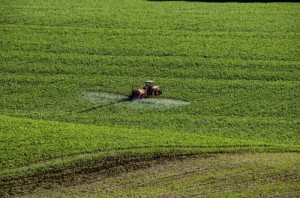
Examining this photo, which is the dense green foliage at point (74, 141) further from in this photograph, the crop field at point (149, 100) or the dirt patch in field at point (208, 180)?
the dirt patch in field at point (208, 180)

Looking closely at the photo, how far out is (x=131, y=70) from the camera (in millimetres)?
39656

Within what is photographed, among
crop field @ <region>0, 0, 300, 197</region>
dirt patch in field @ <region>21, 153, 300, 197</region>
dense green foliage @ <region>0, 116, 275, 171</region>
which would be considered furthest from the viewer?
dense green foliage @ <region>0, 116, 275, 171</region>

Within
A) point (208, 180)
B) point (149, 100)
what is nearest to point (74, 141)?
point (149, 100)

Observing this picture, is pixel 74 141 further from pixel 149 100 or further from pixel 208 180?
pixel 208 180

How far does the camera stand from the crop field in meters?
27.9

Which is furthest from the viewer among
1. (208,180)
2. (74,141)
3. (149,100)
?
(149,100)

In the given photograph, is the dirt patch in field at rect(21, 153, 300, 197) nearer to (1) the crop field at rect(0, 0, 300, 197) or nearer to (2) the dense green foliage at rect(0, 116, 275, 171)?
A: (1) the crop field at rect(0, 0, 300, 197)

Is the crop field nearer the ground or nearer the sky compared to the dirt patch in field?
nearer the sky

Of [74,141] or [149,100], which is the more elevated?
[149,100]

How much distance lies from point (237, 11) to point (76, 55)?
46.5 feet

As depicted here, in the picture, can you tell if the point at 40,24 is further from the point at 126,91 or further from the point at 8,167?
the point at 8,167

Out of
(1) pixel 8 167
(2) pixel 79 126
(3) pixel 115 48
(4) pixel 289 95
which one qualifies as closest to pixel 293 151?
(4) pixel 289 95

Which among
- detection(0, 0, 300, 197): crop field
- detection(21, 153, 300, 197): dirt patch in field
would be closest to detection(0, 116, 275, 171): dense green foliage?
detection(0, 0, 300, 197): crop field

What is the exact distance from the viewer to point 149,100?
35.8 meters
